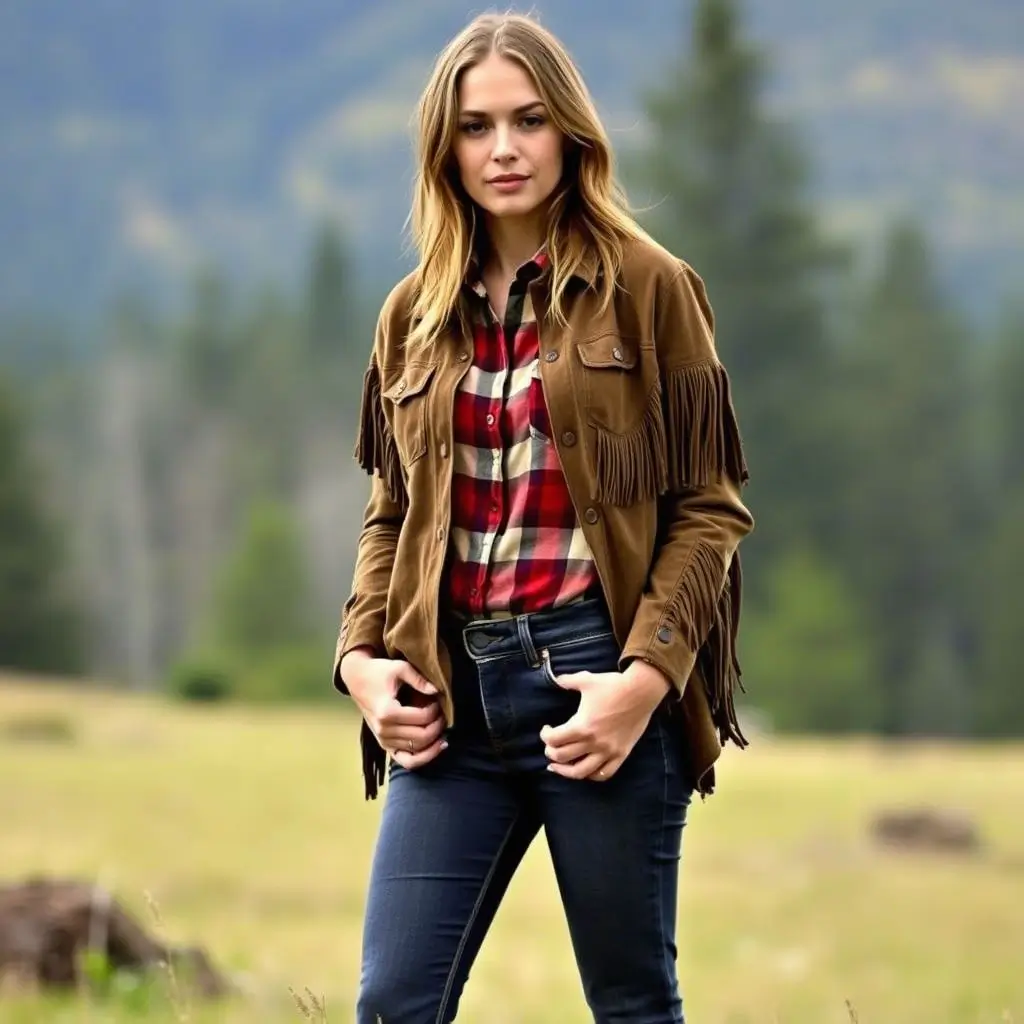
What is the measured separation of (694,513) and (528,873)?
37.5 ft

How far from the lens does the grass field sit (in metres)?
9.84

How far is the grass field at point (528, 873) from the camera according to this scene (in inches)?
388

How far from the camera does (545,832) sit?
3043mm

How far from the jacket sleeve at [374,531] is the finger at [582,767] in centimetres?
45

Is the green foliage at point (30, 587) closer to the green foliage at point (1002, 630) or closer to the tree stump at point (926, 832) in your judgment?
the green foliage at point (1002, 630)

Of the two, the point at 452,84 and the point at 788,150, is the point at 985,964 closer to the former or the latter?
the point at 452,84

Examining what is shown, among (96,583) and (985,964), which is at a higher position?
(985,964)

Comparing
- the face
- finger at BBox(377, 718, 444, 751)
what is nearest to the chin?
the face

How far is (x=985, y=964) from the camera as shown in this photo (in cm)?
1140

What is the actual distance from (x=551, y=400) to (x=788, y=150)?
161 ft

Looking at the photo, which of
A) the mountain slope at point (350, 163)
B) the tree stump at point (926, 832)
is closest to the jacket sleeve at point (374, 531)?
the tree stump at point (926, 832)

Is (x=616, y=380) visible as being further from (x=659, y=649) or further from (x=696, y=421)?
(x=659, y=649)

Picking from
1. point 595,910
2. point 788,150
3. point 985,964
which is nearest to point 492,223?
point 595,910

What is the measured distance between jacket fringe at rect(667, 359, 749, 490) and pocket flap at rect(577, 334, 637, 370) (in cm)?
8
